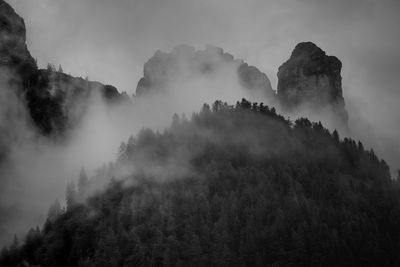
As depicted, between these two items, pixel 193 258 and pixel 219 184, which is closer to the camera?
pixel 193 258

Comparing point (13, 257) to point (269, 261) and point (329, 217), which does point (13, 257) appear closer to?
point (269, 261)

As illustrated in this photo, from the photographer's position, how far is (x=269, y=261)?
352ft

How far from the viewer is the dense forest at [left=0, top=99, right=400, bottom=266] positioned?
110 metres

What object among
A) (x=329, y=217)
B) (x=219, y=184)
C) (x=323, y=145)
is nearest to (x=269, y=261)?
(x=329, y=217)

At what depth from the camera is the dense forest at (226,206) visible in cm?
11050

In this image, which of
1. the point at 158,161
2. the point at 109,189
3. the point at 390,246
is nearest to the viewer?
the point at 390,246

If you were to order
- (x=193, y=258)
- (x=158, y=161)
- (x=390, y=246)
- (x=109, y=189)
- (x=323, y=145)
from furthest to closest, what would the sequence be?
(x=323, y=145) < (x=158, y=161) < (x=109, y=189) < (x=390, y=246) < (x=193, y=258)

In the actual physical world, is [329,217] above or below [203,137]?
below

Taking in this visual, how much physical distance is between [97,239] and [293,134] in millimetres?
80417

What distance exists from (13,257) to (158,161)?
142 feet

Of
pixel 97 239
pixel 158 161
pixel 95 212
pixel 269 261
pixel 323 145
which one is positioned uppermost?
pixel 323 145

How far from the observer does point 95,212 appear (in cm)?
12988

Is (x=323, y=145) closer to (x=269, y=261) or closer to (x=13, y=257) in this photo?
(x=269, y=261)

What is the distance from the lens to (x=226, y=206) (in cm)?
12550
